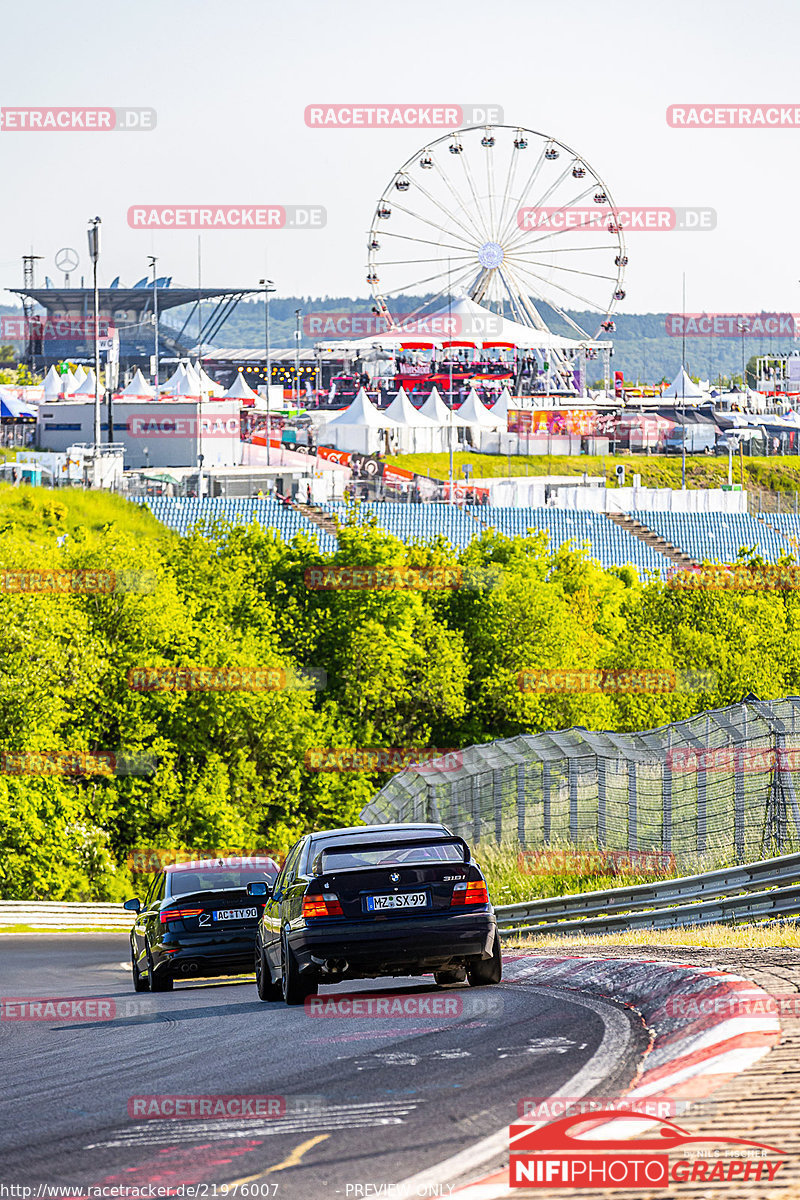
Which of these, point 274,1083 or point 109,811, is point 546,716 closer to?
point 109,811

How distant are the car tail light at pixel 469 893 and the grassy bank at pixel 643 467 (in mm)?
112689

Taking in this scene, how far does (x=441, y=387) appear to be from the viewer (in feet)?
559

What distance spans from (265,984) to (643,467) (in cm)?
13146

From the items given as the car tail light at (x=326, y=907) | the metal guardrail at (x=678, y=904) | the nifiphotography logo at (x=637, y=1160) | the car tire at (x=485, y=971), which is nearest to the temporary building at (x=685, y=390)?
the metal guardrail at (x=678, y=904)

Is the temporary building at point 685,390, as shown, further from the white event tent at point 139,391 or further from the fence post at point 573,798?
the fence post at point 573,798

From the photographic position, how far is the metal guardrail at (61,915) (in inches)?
1267

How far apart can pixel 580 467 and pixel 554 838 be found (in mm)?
114535

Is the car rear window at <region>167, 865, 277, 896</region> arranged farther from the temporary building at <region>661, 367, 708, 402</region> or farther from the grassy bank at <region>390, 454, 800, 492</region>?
the temporary building at <region>661, 367, 708, 402</region>

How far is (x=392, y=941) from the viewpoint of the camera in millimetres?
11453

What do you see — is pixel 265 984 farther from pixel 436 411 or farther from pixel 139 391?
pixel 436 411

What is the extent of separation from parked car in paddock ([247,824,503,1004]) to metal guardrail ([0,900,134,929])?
2058 centimetres

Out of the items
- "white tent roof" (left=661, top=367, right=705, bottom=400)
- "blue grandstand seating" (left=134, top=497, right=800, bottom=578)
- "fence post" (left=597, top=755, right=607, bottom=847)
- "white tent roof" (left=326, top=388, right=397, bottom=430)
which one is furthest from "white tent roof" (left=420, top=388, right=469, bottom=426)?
"fence post" (left=597, top=755, right=607, bottom=847)

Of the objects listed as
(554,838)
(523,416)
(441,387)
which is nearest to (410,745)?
(554,838)

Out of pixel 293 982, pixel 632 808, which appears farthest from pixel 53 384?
pixel 293 982
